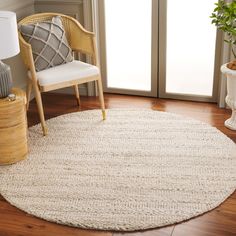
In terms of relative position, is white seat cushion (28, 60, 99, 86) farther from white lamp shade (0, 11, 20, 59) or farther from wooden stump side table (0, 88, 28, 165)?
white lamp shade (0, 11, 20, 59)

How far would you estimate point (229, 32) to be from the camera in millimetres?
3242

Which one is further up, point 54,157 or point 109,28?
point 109,28

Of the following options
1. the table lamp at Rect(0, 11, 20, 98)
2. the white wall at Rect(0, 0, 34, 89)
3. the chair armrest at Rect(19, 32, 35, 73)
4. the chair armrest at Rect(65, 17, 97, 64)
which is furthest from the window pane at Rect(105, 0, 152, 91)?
the table lamp at Rect(0, 11, 20, 98)

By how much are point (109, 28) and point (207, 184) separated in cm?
182

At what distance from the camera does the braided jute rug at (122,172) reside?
2455mm

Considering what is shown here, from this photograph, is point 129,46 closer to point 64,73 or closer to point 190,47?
point 190,47

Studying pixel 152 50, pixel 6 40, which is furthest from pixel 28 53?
pixel 152 50

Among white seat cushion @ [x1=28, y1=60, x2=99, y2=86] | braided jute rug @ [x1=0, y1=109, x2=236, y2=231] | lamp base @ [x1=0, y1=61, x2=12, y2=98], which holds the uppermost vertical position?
lamp base @ [x1=0, y1=61, x2=12, y2=98]

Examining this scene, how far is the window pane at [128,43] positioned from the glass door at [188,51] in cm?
14

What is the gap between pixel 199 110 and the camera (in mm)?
3748

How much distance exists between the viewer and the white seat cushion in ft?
10.6

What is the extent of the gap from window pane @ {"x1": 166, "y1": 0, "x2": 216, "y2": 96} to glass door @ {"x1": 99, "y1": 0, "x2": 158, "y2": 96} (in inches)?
5.4

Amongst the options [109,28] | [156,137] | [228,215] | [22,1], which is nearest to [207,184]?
[228,215]

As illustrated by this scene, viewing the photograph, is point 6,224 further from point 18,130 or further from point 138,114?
point 138,114
